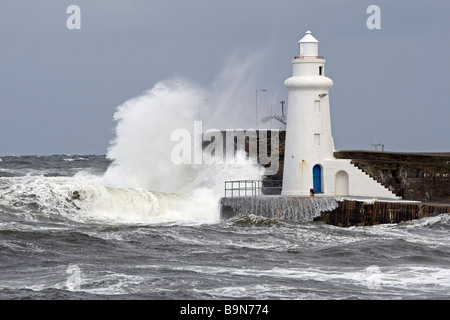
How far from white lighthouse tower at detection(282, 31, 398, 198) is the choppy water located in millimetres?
1960

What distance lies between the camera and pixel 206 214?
2723 cm

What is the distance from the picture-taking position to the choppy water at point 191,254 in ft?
46.9

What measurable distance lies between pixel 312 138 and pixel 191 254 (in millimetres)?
7659

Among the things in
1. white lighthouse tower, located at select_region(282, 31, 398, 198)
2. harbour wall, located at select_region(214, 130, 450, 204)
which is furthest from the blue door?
harbour wall, located at select_region(214, 130, 450, 204)

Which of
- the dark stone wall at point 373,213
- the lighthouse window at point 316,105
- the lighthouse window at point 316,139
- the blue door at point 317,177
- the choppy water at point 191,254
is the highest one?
the lighthouse window at point 316,105

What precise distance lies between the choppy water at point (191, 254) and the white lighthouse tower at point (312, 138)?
6.43 feet

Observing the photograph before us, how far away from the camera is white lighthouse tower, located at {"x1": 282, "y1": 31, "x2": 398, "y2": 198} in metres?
24.8

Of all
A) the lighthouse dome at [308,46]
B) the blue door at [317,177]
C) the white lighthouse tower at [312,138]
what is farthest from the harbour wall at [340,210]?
the lighthouse dome at [308,46]

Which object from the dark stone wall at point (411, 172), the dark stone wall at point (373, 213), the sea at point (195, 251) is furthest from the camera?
the dark stone wall at point (411, 172)

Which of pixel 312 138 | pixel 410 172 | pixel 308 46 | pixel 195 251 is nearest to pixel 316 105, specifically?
pixel 312 138

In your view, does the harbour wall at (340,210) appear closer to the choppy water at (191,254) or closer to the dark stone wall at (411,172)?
the choppy water at (191,254)

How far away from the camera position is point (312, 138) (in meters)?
24.9

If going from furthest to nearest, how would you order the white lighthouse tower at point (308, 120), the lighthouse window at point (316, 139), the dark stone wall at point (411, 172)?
the lighthouse window at point (316, 139) < the white lighthouse tower at point (308, 120) < the dark stone wall at point (411, 172)

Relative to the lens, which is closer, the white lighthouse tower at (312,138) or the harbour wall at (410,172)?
the harbour wall at (410,172)
